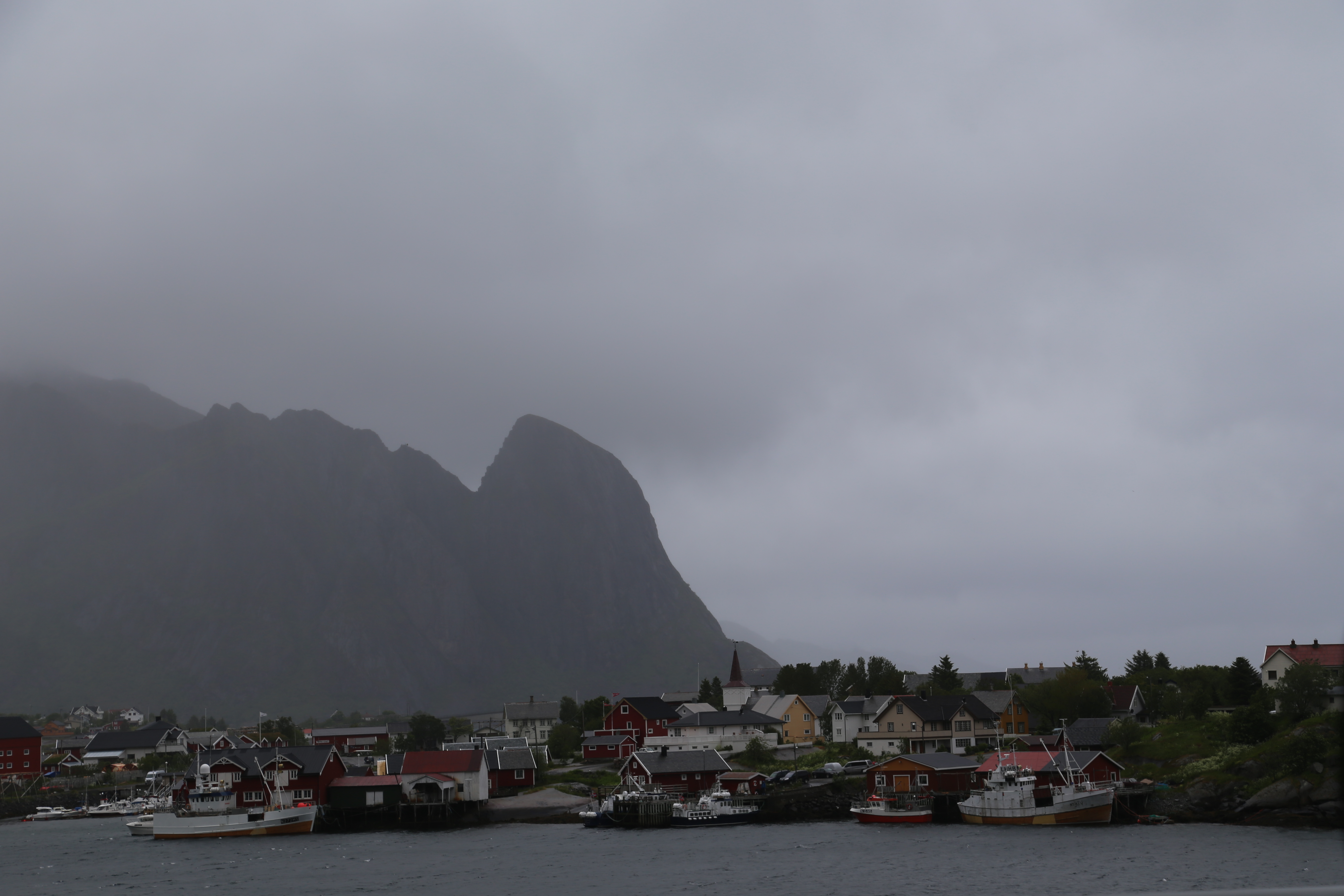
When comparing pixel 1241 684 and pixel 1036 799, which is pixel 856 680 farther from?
pixel 1036 799

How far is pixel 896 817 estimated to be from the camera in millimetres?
68625

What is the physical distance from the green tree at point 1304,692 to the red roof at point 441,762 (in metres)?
54.6

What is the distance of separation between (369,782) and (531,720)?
6301cm

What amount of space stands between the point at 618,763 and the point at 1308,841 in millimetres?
58654

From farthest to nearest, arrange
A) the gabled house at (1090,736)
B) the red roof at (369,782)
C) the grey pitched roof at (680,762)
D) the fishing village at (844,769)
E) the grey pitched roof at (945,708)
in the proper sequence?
the grey pitched roof at (945,708) → the grey pitched roof at (680,762) → the red roof at (369,782) → the gabled house at (1090,736) → the fishing village at (844,769)

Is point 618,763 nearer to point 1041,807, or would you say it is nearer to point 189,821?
point 189,821

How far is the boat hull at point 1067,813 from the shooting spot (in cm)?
6444

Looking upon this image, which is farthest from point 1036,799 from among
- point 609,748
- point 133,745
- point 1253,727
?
point 133,745

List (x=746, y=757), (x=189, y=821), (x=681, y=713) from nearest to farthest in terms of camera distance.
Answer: (x=189, y=821)
(x=746, y=757)
(x=681, y=713)

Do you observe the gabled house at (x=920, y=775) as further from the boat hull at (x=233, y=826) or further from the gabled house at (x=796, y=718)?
the boat hull at (x=233, y=826)

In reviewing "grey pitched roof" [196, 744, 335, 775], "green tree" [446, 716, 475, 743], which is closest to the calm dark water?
"grey pitched roof" [196, 744, 335, 775]

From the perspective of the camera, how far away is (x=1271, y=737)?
68562 millimetres

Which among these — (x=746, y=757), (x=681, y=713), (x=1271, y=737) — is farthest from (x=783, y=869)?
(x=681, y=713)

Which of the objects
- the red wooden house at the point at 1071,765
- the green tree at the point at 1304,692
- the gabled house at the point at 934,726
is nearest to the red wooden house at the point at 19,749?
the gabled house at the point at 934,726
